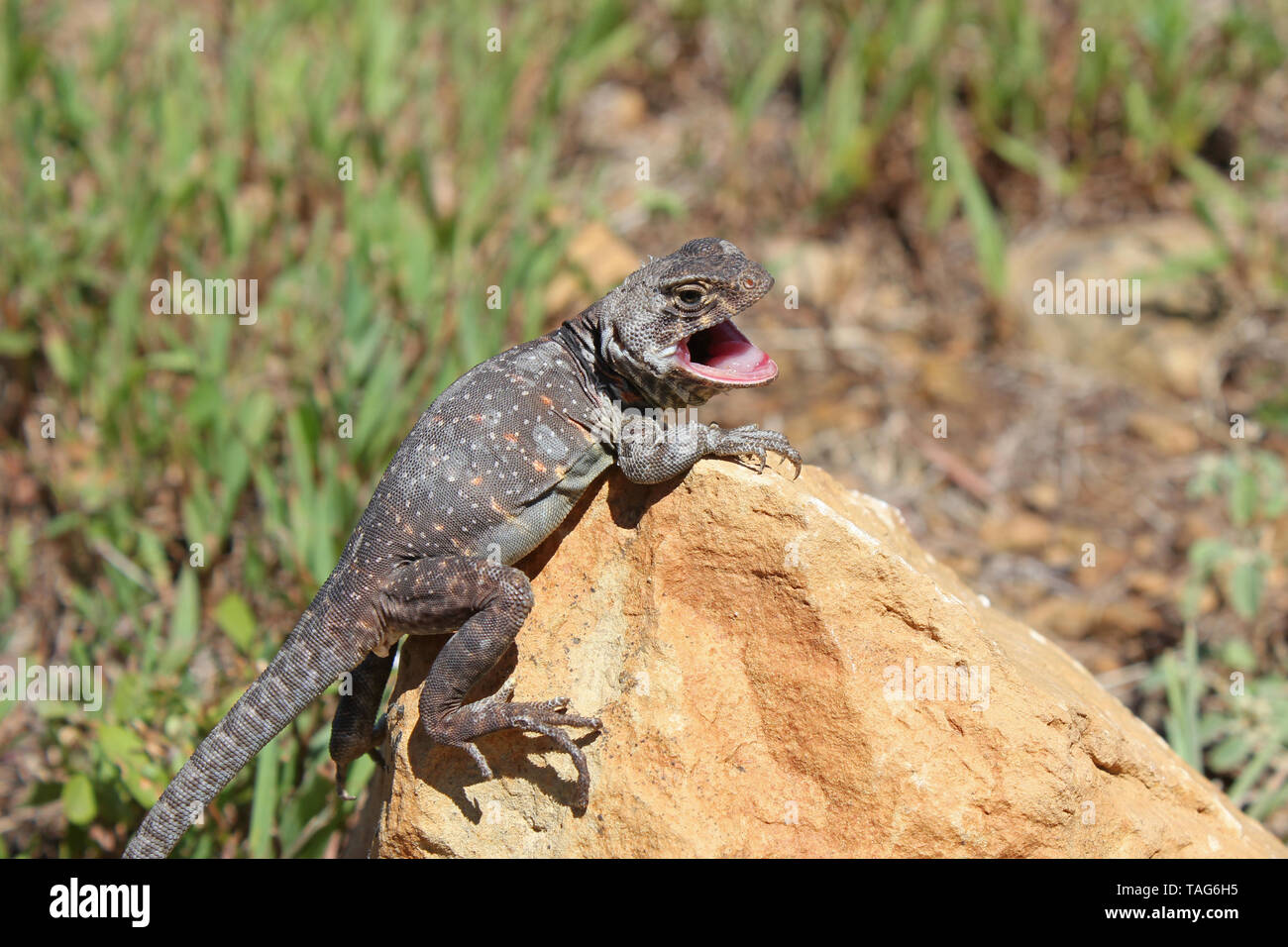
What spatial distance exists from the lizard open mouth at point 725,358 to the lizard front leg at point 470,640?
95 centimetres

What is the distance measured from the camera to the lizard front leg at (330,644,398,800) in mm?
4402

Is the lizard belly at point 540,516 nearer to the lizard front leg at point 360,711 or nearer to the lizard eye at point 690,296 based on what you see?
the lizard eye at point 690,296

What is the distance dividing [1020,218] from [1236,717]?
187 inches

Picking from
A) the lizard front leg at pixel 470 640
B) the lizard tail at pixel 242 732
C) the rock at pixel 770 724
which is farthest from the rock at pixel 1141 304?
the lizard tail at pixel 242 732

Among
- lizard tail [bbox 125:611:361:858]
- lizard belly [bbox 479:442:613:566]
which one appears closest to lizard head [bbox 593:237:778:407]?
lizard belly [bbox 479:442:613:566]

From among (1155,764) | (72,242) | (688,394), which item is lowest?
(1155,764)

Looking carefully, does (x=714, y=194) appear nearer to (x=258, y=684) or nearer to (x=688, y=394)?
(x=688, y=394)

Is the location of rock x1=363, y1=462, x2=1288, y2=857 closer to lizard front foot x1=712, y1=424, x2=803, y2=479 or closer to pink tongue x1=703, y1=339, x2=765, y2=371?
lizard front foot x1=712, y1=424, x2=803, y2=479

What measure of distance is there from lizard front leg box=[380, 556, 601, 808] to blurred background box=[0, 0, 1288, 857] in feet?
3.72

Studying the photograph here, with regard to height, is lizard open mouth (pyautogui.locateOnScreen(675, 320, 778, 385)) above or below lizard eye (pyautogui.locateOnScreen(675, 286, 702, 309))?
below

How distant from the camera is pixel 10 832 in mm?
5270

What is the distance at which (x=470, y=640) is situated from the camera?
383 cm
